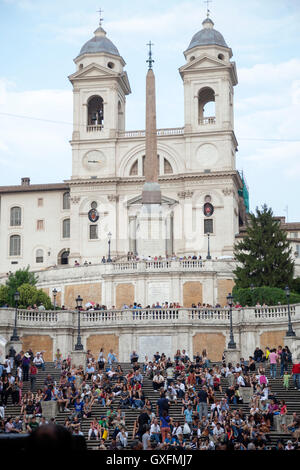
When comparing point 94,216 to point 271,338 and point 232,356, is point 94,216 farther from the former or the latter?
point 232,356

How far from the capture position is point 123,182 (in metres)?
79.9

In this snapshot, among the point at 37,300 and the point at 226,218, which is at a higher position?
the point at 226,218

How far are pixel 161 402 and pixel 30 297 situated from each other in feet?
98.7

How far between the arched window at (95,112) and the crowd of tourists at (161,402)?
173 feet

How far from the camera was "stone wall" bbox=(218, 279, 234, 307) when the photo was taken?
Result: 5775 cm

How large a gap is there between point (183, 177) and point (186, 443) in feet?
187

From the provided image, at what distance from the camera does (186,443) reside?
74.4ft

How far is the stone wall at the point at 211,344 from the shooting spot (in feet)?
138

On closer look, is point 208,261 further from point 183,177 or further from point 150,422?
point 150,422

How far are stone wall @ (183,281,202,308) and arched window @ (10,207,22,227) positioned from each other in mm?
31758

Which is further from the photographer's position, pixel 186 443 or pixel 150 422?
pixel 150 422

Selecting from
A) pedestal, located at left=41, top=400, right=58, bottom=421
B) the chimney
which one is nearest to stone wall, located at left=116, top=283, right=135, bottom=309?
pedestal, located at left=41, top=400, right=58, bottom=421

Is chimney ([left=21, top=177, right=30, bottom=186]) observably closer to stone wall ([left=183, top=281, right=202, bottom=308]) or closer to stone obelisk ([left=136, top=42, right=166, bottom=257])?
stone obelisk ([left=136, top=42, right=166, bottom=257])
